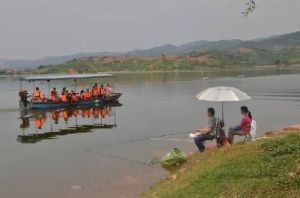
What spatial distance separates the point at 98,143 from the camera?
85.3 feet

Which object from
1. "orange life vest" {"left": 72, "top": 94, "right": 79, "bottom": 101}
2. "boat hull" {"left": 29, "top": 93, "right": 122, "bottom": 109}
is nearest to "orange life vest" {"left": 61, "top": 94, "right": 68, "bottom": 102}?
"boat hull" {"left": 29, "top": 93, "right": 122, "bottom": 109}

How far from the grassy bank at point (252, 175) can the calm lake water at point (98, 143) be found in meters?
4.02

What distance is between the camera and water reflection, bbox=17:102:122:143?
99.9ft

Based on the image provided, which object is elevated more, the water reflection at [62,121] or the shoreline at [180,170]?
the shoreline at [180,170]

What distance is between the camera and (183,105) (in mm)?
47125

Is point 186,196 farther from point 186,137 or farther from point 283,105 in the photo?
point 283,105

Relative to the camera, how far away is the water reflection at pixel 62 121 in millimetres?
30438

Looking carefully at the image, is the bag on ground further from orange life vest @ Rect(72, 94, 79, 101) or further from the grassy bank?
orange life vest @ Rect(72, 94, 79, 101)

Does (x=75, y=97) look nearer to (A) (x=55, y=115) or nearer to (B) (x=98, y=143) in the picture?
(A) (x=55, y=115)

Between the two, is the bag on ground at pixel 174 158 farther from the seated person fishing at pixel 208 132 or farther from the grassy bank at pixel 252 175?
the grassy bank at pixel 252 175

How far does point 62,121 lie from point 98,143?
11690mm

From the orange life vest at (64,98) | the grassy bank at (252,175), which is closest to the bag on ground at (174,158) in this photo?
the grassy bank at (252,175)

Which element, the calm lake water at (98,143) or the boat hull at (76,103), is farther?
the boat hull at (76,103)

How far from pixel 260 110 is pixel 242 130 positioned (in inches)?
981
